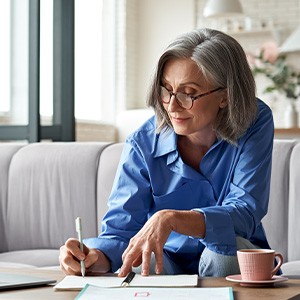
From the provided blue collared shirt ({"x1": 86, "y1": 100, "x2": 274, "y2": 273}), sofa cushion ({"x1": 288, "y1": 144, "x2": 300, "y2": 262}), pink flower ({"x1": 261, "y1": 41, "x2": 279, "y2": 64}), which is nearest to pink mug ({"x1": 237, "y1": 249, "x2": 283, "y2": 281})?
blue collared shirt ({"x1": 86, "y1": 100, "x2": 274, "y2": 273})

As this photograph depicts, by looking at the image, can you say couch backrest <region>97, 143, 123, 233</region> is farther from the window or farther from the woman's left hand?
the woman's left hand

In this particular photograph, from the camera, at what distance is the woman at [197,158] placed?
2109mm

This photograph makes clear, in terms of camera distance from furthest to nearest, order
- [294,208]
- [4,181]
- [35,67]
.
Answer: [35,67]
[4,181]
[294,208]

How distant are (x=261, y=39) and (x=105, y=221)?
267 inches

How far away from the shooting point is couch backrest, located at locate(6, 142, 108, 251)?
331 centimetres

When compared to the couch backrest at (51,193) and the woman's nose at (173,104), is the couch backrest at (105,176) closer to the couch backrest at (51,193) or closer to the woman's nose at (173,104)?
the couch backrest at (51,193)

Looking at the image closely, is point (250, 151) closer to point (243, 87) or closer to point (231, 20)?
point (243, 87)

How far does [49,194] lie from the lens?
3393 mm

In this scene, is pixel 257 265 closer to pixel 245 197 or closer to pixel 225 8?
pixel 245 197

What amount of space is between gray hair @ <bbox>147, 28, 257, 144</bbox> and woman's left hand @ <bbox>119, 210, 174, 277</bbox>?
1.36 feet

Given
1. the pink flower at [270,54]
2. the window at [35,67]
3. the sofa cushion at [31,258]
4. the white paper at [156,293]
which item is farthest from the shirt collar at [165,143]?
the pink flower at [270,54]

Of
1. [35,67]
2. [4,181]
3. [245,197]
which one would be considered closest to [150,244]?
[245,197]

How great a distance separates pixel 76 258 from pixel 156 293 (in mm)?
401

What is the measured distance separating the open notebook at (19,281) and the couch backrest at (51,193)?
1.36 metres
